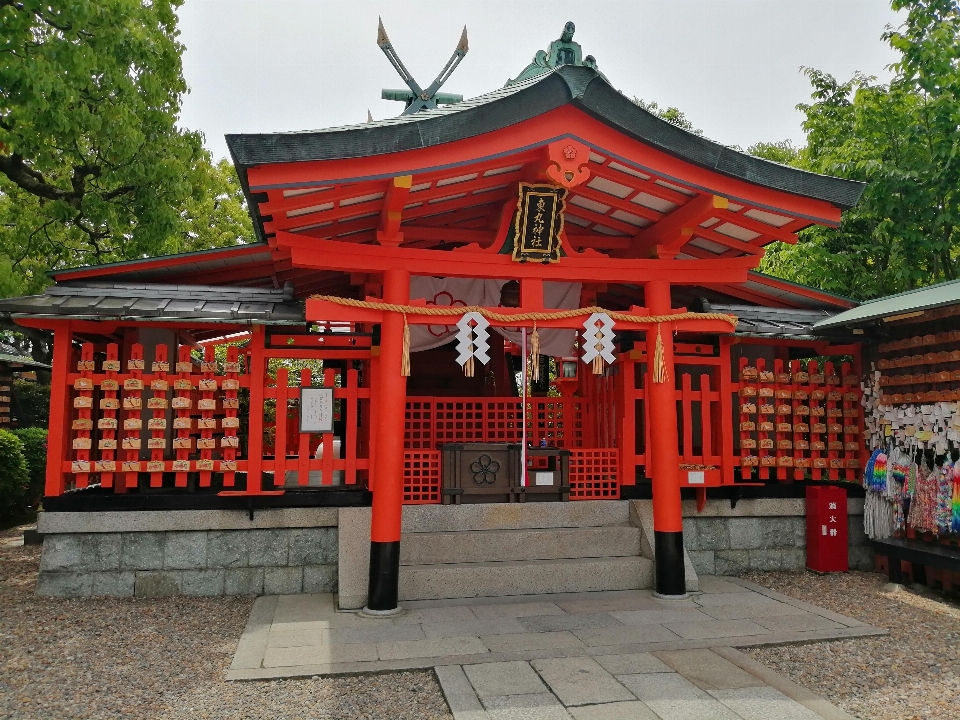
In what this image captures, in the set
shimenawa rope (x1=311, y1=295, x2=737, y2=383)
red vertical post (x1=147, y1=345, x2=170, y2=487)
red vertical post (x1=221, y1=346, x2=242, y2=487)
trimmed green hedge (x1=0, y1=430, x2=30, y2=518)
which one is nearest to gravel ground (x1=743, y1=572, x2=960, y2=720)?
shimenawa rope (x1=311, y1=295, x2=737, y2=383)

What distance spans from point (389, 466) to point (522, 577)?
1.89m

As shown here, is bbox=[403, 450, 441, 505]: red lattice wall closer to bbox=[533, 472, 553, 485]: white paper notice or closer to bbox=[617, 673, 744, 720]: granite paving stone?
bbox=[533, 472, 553, 485]: white paper notice

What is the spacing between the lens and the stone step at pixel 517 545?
24.5ft

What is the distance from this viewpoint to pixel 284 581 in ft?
24.4

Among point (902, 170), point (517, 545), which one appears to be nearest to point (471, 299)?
point (517, 545)

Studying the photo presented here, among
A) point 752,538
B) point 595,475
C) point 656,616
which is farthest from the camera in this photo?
point 595,475

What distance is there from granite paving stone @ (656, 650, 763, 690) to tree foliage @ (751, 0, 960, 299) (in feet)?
23.8

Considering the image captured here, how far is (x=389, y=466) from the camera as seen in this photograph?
679 centimetres

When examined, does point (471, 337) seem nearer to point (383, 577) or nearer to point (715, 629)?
point (383, 577)

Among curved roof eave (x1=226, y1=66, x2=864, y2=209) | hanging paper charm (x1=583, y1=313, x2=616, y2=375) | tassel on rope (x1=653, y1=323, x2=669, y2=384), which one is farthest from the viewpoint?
tassel on rope (x1=653, y1=323, x2=669, y2=384)

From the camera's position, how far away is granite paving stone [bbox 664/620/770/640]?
600cm

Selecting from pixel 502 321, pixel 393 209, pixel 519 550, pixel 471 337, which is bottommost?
pixel 519 550

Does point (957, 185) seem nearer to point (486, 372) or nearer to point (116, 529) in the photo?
point (486, 372)

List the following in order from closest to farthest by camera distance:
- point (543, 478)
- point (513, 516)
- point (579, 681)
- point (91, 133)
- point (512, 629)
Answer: point (579, 681) → point (512, 629) → point (513, 516) → point (543, 478) → point (91, 133)
